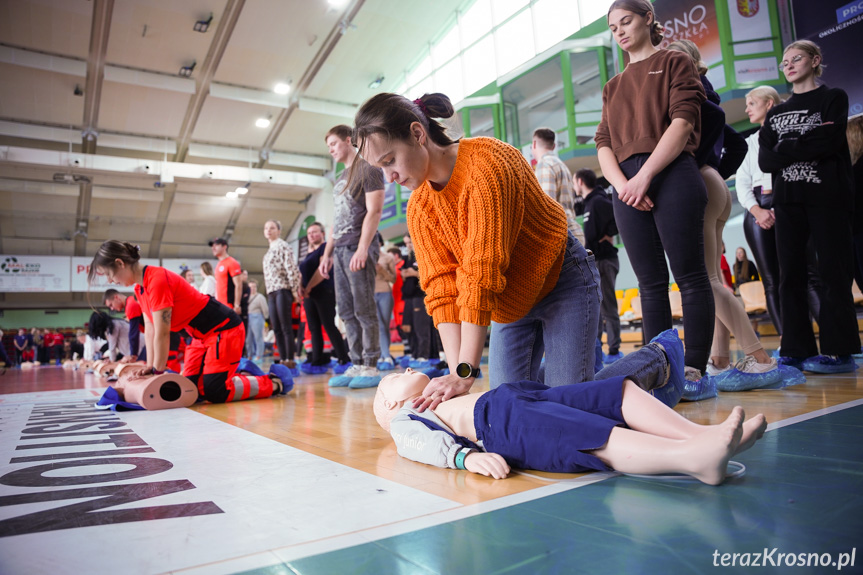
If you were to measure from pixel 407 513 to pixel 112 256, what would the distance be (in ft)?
8.99

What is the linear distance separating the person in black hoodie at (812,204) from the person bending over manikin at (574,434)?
192cm

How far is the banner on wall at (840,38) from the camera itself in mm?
7176

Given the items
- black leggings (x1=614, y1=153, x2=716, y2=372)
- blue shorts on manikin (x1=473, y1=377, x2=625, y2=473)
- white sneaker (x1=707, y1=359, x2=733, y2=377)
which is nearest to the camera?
blue shorts on manikin (x1=473, y1=377, x2=625, y2=473)

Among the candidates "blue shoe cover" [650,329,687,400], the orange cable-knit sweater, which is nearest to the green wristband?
the orange cable-knit sweater

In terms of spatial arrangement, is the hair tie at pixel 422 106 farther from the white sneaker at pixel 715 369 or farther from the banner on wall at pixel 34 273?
the banner on wall at pixel 34 273

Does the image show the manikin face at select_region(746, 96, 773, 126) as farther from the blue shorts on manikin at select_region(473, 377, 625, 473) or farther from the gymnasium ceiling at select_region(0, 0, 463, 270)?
A: the gymnasium ceiling at select_region(0, 0, 463, 270)

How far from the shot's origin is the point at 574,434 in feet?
3.83

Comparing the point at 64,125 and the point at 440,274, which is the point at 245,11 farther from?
the point at 440,274

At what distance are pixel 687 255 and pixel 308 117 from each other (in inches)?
543

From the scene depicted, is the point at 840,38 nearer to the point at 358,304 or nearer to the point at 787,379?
the point at 787,379

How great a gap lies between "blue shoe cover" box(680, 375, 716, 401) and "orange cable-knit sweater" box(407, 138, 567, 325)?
2.89ft

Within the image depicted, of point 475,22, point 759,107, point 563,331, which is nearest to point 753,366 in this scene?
point 563,331

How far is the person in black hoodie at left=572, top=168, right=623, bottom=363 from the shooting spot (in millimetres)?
4059

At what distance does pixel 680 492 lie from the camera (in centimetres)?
103
